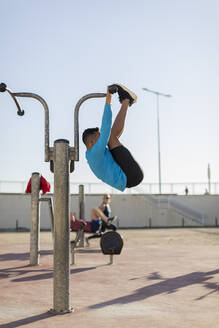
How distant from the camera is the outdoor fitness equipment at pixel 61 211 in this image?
3682 mm

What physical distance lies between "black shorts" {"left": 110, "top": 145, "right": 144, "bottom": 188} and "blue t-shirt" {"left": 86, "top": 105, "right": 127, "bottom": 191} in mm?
40

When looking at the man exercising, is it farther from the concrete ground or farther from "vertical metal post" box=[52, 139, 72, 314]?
the concrete ground

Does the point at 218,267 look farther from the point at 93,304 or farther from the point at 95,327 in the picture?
the point at 95,327

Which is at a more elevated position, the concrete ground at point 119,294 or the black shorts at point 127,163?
the black shorts at point 127,163

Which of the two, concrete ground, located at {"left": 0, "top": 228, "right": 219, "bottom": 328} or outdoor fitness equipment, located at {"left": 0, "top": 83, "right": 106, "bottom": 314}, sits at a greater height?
outdoor fitness equipment, located at {"left": 0, "top": 83, "right": 106, "bottom": 314}

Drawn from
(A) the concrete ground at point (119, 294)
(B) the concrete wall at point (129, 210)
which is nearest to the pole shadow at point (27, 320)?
(A) the concrete ground at point (119, 294)

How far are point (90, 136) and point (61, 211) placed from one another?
29.8 inches

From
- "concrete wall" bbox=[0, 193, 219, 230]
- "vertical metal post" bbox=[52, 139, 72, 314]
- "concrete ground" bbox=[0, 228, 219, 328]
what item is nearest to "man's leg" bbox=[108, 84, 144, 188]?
"vertical metal post" bbox=[52, 139, 72, 314]

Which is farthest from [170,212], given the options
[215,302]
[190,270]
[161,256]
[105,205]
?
[215,302]

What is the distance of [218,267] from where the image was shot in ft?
23.1

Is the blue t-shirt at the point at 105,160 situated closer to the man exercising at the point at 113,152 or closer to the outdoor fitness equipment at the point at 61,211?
the man exercising at the point at 113,152

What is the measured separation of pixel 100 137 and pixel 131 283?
2.70m

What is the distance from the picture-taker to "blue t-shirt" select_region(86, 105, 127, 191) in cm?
342

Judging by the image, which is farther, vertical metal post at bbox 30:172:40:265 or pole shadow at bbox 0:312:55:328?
vertical metal post at bbox 30:172:40:265
